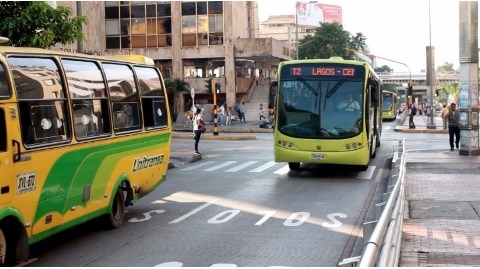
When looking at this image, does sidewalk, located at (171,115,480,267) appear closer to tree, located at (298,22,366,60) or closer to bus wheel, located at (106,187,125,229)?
bus wheel, located at (106,187,125,229)

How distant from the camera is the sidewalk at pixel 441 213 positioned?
8703mm

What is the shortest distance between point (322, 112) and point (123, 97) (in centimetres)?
766

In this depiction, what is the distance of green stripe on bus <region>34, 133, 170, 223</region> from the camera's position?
8.63m

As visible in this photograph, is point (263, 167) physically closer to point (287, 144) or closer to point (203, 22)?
point (287, 144)

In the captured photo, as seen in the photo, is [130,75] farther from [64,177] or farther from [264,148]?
[264,148]

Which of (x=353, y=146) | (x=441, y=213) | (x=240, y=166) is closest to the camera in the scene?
(x=441, y=213)

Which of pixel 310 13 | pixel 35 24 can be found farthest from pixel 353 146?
pixel 310 13

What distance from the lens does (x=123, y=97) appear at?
11.2 m

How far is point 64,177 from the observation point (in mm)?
9000

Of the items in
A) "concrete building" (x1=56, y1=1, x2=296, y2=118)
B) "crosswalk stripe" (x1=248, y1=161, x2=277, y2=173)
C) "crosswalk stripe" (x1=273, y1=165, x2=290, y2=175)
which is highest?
"concrete building" (x1=56, y1=1, x2=296, y2=118)

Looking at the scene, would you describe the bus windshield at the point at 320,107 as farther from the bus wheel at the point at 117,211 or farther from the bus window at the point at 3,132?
the bus window at the point at 3,132

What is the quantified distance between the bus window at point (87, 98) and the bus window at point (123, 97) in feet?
0.98

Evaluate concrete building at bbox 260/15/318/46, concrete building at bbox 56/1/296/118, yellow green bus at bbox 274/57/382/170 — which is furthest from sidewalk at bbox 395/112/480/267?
concrete building at bbox 260/15/318/46

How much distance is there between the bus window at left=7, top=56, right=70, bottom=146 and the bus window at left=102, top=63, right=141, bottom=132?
1.66m
